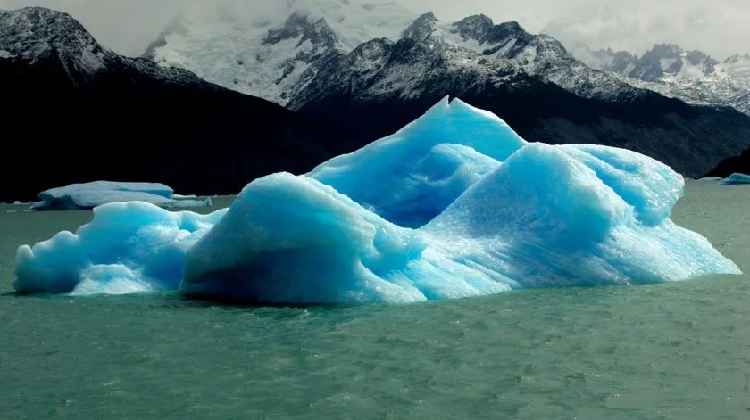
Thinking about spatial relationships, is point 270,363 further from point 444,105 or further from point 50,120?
point 50,120

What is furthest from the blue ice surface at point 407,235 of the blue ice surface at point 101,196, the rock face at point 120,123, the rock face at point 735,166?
the rock face at point 735,166

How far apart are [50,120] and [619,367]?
12282 cm

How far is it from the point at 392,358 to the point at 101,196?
54.1m

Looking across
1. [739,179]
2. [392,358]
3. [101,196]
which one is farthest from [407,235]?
[739,179]

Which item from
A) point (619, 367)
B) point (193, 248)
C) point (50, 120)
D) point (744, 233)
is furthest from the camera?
point (50, 120)

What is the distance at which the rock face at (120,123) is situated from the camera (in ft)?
367

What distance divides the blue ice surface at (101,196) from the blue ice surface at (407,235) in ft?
135

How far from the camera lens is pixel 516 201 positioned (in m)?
16.0

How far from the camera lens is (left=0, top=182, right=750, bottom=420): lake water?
26.4 feet

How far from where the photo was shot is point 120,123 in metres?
126

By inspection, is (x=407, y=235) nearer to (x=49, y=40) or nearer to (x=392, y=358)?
(x=392, y=358)

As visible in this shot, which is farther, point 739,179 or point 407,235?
point 739,179

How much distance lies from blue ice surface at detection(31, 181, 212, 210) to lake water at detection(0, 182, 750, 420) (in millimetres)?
46900

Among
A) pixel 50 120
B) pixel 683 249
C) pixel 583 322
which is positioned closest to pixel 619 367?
pixel 583 322
